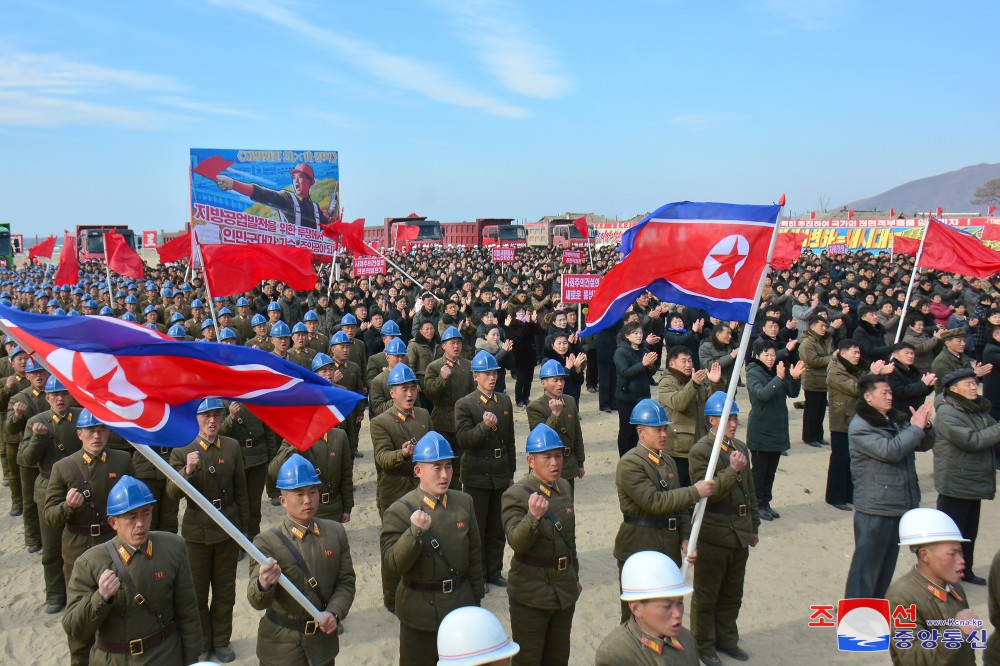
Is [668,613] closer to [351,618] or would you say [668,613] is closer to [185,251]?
[351,618]

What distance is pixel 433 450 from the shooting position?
4.55 metres

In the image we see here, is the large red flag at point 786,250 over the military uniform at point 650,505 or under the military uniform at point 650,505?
over

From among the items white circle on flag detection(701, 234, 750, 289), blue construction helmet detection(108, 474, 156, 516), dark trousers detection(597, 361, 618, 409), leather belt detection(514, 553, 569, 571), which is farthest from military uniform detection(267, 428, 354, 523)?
dark trousers detection(597, 361, 618, 409)

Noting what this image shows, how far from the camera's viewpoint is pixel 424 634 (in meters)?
4.52

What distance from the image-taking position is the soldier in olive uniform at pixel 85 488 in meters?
5.34

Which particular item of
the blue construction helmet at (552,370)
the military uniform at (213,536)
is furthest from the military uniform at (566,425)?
the military uniform at (213,536)

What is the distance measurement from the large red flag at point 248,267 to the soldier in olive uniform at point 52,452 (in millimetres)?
3098

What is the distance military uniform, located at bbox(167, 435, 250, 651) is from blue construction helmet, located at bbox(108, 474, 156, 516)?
57.4 inches

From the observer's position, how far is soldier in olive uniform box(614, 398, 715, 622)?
5059 millimetres

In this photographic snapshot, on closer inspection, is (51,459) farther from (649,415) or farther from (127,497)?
(649,415)

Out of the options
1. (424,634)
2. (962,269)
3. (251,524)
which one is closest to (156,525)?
(251,524)

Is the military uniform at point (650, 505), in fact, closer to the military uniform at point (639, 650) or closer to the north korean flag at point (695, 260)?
the north korean flag at point (695, 260)

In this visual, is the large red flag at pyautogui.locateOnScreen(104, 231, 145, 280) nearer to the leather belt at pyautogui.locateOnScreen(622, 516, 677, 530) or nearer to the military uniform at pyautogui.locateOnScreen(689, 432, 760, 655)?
the leather belt at pyautogui.locateOnScreen(622, 516, 677, 530)

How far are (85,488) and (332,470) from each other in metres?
1.96
